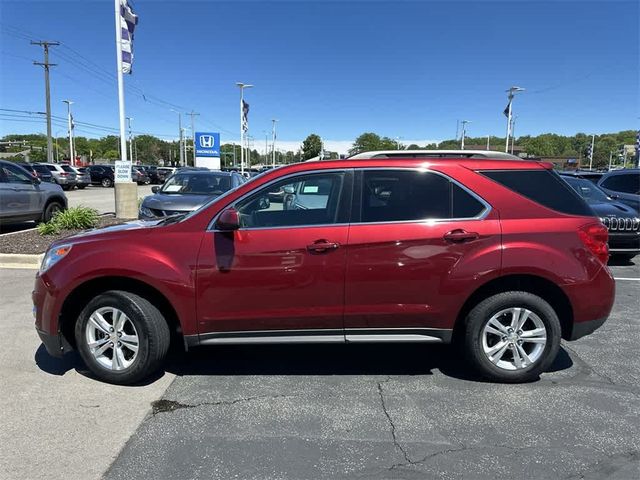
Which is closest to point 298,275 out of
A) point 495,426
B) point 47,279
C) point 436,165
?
point 436,165

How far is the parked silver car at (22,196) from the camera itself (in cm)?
1083

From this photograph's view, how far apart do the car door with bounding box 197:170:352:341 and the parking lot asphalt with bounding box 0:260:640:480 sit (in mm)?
534

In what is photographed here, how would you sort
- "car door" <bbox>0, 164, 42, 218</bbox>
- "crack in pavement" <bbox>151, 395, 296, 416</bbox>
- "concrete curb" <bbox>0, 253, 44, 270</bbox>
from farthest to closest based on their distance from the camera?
1. "car door" <bbox>0, 164, 42, 218</bbox>
2. "concrete curb" <bbox>0, 253, 44, 270</bbox>
3. "crack in pavement" <bbox>151, 395, 296, 416</bbox>

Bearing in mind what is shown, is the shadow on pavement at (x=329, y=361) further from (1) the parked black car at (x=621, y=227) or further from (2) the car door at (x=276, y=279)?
(1) the parked black car at (x=621, y=227)

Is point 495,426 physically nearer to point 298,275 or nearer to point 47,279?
point 298,275

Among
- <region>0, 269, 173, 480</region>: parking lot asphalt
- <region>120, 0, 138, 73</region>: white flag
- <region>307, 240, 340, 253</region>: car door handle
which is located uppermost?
<region>120, 0, 138, 73</region>: white flag

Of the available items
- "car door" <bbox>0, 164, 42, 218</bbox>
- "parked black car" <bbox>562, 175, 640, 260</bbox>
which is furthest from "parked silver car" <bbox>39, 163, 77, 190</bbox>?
"parked black car" <bbox>562, 175, 640, 260</bbox>

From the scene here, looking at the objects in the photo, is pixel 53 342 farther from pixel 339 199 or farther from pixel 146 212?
pixel 146 212

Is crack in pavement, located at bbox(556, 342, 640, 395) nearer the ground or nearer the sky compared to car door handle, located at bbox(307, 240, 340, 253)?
nearer the ground

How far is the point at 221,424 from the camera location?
336 cm

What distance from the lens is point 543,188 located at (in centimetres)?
397

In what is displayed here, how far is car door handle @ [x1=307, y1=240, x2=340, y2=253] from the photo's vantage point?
371 cm

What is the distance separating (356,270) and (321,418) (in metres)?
1.10

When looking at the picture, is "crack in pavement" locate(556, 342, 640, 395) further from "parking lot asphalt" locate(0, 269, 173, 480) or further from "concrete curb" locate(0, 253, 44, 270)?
"concrete curb" locate(0, 253, 44, 270)
